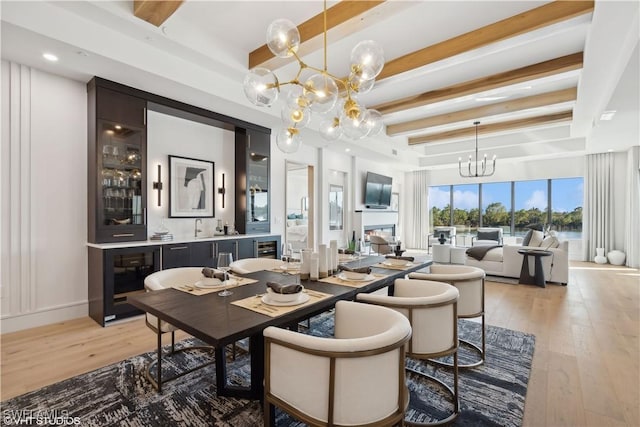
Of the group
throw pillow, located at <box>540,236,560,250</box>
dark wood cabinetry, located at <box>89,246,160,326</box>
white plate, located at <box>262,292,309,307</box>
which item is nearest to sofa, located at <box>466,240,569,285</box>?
throw pillow, located at <box>540,236,560,250</box>

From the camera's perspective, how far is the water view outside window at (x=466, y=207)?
999 cm

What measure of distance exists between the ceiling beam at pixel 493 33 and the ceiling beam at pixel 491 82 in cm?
130

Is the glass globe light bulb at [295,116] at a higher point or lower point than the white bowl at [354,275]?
higher

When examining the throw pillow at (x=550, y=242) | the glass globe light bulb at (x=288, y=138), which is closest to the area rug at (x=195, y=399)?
the glass globe light bulb at (x=288, y=138)

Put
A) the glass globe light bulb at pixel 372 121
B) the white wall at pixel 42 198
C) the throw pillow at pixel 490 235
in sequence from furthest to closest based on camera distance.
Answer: the throw pillow at pixel 490 235 < the white wall at pixel 42 198 < the glass globe light bulb at pixel 372 121

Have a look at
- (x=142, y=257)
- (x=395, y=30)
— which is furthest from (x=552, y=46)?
(x=142, y=257)

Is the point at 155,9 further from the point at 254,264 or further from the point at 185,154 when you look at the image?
the point at 254,264

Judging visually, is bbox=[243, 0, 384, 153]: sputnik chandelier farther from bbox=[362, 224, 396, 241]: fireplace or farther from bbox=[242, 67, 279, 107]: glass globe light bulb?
bbox=[362, 224, 396, 241]: fireplace

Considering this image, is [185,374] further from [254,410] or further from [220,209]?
[220,209]

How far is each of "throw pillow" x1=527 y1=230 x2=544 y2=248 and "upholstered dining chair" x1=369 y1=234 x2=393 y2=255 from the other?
107 inches

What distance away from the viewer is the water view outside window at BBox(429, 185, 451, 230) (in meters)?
10.6

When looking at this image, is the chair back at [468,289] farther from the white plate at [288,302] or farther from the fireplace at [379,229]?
the fireplace at [379,229]

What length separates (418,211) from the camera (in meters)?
10.7

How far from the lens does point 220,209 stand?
5027 millimetres
